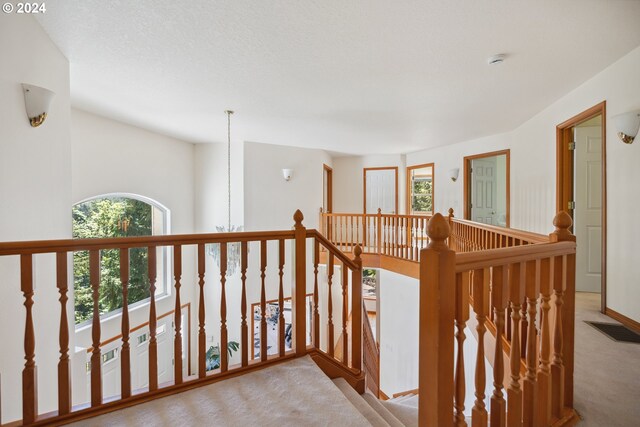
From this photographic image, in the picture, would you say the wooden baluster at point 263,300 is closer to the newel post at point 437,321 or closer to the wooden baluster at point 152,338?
the wooden baluster at point 152,338

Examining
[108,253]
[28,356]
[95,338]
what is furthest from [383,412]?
[108,253]

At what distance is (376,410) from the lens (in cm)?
206

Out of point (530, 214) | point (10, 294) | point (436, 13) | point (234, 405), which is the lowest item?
point (234, 405)

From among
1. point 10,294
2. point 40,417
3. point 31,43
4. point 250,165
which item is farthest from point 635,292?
point 250,165

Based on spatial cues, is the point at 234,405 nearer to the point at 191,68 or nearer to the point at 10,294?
the point at 10,294

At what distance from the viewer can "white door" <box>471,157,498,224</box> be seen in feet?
19.3

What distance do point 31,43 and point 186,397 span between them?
2474mm

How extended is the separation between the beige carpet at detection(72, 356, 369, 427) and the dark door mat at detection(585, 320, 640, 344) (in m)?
2.08

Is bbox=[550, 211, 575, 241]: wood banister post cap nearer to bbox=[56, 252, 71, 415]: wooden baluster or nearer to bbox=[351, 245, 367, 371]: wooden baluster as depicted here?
bbox=[351, 245, 367, 371]: wooden baluster

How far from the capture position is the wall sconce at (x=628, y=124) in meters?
2.31

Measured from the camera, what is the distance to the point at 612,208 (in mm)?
2613

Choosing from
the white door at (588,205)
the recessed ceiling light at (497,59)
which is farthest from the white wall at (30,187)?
the white door at (588,205)

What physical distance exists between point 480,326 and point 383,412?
1.39 meters

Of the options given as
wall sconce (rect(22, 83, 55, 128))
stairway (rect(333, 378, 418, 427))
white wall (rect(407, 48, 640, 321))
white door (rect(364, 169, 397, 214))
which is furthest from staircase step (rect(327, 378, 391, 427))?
white door (rect(364, 169, 397, 214))
